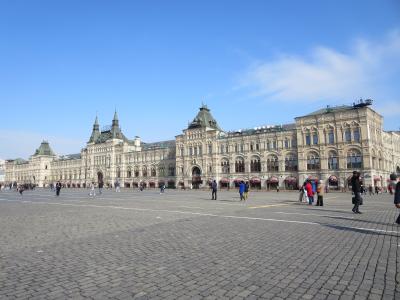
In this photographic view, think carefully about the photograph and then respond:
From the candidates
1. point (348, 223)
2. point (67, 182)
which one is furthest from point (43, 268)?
point (67, 182)

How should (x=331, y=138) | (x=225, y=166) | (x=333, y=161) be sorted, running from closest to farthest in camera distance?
(x=333, y=161)
(x=331, y=138)
(x=225, y=166)

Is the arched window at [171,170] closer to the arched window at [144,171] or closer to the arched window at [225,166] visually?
the arched window at [144,171]

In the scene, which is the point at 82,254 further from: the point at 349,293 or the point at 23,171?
the point at 23,171

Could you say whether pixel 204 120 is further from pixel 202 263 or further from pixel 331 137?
pixel 202 263

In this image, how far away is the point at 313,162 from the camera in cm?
6031

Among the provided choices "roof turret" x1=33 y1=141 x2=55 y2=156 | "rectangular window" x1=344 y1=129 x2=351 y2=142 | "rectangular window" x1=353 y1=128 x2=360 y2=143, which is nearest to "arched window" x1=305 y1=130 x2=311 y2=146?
"rectangular window" x1=344 y1=129 x2=351 y2=142

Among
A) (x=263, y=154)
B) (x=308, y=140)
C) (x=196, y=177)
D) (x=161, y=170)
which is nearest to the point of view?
(x=308, y=140)

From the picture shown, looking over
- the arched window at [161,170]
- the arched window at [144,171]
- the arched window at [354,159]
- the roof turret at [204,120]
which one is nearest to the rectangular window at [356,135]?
the arched window at [354,159]

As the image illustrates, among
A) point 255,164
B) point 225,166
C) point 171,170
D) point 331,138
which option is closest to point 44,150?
point 171,170

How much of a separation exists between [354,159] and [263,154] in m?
19.4

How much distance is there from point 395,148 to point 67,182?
119622mm

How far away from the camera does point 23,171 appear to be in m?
152

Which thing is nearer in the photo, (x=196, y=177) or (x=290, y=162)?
(x=290, y=162)

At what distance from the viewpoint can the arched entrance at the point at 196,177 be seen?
7808cm
